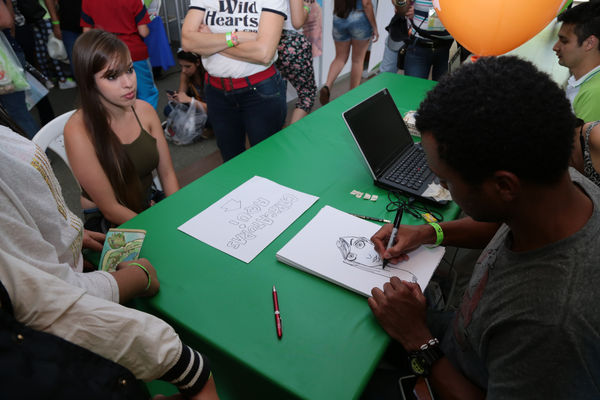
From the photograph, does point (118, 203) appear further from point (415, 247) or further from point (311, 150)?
point (415, 247)

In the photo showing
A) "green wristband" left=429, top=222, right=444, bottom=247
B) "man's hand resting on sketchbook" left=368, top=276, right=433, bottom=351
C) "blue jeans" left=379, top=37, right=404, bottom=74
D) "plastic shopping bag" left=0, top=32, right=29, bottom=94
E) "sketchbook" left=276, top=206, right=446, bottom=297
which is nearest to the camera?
"man's hand resting on sketchbook" left=368, top=276, right=433, bottom=351

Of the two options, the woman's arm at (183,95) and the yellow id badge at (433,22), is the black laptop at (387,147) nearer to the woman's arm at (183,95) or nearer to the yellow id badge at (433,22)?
the yellow id badge at (433,22)

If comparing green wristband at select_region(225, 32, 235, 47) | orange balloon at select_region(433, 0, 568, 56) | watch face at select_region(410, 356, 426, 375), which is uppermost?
orange balloon at select_region(433, 0, 568, 56)

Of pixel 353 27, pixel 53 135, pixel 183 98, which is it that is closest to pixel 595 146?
pixel 53 135

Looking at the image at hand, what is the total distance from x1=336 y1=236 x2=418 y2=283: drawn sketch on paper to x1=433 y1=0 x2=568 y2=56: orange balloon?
3.51 feet

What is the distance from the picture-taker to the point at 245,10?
176cm

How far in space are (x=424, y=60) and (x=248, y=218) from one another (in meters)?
2.38

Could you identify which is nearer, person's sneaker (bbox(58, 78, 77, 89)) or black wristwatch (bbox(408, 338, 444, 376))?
black wristwatch (bbox(408, 338, 444, 376))

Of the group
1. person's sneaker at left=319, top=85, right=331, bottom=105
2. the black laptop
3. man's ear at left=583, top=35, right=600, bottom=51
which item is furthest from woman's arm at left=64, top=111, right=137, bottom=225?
person's sneaker at left=319, top=85, right=331, bottom=105

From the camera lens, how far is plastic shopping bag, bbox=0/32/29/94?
2.18 meters

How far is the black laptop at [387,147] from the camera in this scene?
4.39ft

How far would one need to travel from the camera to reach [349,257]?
1027 mm

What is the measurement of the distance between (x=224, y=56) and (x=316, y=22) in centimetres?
228

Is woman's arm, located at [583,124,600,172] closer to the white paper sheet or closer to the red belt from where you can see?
the white paper sheet
